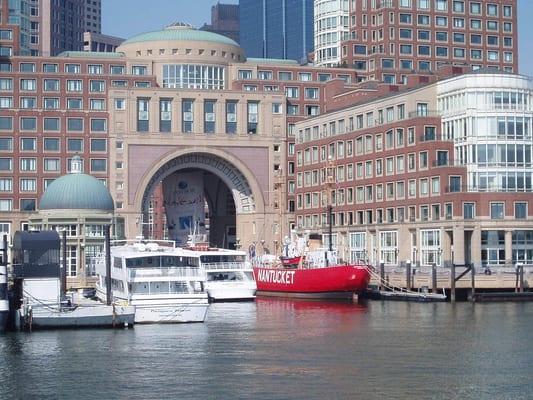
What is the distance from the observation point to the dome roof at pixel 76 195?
518ft

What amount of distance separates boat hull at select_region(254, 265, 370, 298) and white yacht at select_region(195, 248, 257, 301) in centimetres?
605

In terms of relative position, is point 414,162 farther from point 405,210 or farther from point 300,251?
point 300,251

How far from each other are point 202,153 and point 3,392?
132 m

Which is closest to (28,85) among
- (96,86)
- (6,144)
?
(6,144)

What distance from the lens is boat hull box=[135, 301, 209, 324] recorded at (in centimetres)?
10331

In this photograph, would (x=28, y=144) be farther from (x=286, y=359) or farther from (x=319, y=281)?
(x=286, y=359)

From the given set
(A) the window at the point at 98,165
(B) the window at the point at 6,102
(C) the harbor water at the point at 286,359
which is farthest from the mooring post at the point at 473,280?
(B) the window at the point at 6,102

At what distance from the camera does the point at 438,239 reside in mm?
155875

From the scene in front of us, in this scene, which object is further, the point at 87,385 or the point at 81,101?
the point at 81,101

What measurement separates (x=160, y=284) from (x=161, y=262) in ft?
13.5

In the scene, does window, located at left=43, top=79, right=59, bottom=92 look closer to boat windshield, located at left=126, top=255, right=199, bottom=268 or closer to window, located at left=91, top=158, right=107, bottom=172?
window, located at left=91, top=158, right=107, bottom=172

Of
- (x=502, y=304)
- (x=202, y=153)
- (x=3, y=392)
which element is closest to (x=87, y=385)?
(x=3, y=392)

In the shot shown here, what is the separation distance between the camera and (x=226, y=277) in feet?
466

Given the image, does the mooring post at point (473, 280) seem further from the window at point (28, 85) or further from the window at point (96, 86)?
the window at point (28, 85)
